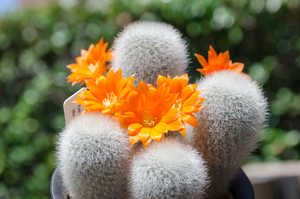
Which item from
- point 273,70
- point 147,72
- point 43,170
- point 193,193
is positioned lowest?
point 43,170

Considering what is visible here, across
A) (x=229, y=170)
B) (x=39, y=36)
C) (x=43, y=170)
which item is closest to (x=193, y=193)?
(x=229, y=170)

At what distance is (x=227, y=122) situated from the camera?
0.76 meters

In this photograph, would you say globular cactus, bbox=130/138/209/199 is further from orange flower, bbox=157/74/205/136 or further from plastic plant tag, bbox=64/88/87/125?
plastic plant tag, bbox=64/88/87/125

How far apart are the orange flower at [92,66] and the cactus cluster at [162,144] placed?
6 cm

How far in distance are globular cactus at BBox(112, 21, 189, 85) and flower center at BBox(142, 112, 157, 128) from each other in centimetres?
11

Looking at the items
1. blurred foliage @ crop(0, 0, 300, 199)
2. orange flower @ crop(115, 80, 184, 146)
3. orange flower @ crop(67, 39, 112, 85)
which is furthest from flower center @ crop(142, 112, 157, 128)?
blurred foliage @ crop(0, 0, 300, 199)

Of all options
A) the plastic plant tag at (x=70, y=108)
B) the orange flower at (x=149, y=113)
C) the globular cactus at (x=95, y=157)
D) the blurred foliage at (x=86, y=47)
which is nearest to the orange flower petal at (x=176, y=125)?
the orange flower at (x=149, y=113)

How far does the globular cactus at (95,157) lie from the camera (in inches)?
27.5

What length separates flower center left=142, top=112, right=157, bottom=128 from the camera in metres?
0.79

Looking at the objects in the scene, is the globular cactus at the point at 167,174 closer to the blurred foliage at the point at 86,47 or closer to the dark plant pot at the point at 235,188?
the dark plant pot at the point at 235,188

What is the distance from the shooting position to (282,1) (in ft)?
5.60

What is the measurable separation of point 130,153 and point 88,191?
122mm

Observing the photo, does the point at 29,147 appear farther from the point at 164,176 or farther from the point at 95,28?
the point at 164,176

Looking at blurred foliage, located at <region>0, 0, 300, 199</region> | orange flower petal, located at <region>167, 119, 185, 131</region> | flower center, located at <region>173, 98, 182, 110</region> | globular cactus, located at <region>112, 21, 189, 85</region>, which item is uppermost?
globular cactus, located at <region>112, 21, 189, 85</region>
